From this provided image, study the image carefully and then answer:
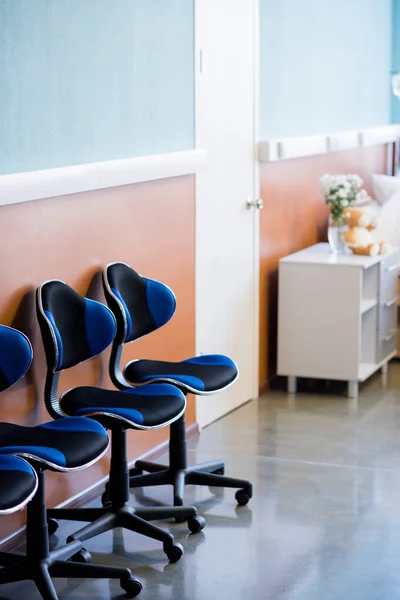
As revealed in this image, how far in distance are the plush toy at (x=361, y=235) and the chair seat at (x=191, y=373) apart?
6.39 feet

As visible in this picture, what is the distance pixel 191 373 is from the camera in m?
4.26

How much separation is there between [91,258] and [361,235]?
237cm

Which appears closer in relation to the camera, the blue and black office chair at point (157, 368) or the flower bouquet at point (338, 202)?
the blue and black office chair at point (157, 368)

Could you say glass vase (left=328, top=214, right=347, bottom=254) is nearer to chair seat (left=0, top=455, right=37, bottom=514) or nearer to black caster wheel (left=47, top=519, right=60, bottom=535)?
black caster wheel (left=47, top=519, right=60, bottom=535)

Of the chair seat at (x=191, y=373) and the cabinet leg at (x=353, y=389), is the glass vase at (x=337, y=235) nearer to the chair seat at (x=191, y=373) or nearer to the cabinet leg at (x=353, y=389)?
the cabinet leg at (x=353, y=389)

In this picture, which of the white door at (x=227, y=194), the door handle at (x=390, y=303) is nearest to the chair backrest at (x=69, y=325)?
the white door at (x=227, y=194)

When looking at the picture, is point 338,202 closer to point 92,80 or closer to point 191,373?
point 191,373

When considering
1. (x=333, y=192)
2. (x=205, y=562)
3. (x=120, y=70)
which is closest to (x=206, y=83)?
(x=120, y=70)

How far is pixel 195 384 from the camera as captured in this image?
414 cm

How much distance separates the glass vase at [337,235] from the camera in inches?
242

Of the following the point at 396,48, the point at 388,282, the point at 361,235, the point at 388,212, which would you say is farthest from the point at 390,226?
the point at 396,48

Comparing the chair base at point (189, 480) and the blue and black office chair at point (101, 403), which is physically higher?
the blue and black office chair at point (101, 403)

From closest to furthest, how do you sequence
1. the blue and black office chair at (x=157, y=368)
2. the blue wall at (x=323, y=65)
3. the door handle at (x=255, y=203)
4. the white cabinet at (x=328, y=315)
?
the blue and black office chair at (x=157, y=368), the door handle at (x=255, y=203), the white cabinet at (x=328, y=315), the blue wall at (x=323, y=65)

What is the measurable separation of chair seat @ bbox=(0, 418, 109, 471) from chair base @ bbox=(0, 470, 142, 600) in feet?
0.27
